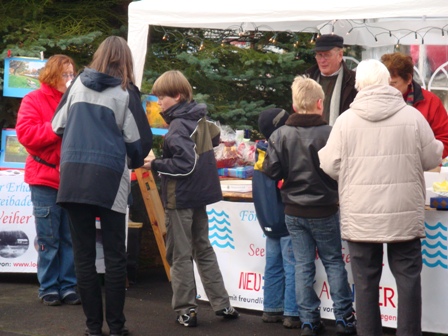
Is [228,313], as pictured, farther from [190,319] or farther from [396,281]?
[396,281]

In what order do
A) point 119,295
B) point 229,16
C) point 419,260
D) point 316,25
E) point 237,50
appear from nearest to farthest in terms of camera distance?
point 419,260, point 119,295, point 229,16, point 316,25, point 237,50

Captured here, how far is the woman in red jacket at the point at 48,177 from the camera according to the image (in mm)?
6418

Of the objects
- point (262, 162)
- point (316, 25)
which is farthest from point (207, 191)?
point (316, 25)

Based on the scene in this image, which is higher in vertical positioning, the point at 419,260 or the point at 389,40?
the point at 389,40

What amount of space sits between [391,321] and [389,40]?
3.61 meters

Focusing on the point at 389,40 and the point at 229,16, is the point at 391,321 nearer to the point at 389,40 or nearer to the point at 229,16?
the point at 229,16

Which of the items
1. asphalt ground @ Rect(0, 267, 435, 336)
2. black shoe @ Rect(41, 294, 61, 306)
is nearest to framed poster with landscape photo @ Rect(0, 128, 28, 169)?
asphalt ground @ Rect(0, 267, 435, 336)

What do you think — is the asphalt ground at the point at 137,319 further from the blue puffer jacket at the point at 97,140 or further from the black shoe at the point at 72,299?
the blue puffer jacket at the point at 97,140

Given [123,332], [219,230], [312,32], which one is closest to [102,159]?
[123,332]

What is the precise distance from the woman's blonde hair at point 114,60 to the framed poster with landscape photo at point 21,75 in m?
2.50

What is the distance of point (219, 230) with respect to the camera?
22.2 feet

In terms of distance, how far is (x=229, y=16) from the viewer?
6523 millimetres

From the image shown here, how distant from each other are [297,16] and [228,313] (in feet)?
7.39

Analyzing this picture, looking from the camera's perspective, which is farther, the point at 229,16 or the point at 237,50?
the point at 237,50
